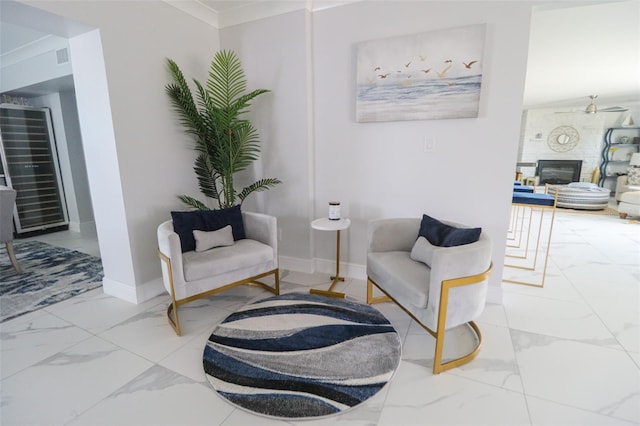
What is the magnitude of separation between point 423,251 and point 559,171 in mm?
8288

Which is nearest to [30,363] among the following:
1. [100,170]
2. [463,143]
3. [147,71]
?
[100,170]

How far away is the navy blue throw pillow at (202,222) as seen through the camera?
230 cm

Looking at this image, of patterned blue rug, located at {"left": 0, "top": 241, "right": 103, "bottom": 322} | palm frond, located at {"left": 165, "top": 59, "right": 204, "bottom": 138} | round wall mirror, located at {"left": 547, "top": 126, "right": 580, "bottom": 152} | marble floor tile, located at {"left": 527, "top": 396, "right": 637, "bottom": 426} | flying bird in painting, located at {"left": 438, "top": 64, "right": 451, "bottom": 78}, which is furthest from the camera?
round wall mirror, located at {"left": 547, "top": 126, "right": 580, "bottom": 152}

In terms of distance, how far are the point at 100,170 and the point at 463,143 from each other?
9.63 ft

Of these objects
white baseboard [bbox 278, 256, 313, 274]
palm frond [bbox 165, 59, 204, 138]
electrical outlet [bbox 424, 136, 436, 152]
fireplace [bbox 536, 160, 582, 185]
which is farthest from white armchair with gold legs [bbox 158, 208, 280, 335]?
fireplace [bbox 536, 160, 582, 185]

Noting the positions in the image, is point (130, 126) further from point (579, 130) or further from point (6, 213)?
point (579, 130)

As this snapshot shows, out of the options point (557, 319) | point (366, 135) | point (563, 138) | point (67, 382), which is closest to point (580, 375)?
point (557, 319)

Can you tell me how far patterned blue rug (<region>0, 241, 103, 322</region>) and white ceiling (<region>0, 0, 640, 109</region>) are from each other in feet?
6.81

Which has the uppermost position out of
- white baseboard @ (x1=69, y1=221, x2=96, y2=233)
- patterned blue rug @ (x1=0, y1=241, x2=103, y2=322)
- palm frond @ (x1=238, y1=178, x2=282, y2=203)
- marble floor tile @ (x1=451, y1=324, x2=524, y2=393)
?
palm frond @ (x1=238, y1=178, x2=282, y2=203)

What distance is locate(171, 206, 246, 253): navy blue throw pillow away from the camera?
7.55 ft

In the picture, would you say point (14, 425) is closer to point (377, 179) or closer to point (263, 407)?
point (263, 407)

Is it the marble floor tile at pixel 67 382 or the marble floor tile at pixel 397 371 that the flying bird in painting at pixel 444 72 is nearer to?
the marble floor tile at pixel 397 371

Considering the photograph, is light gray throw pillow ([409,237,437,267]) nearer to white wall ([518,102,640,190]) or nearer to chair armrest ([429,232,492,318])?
chair armrest ([429,232,492,318])

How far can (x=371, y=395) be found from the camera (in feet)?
4.94
